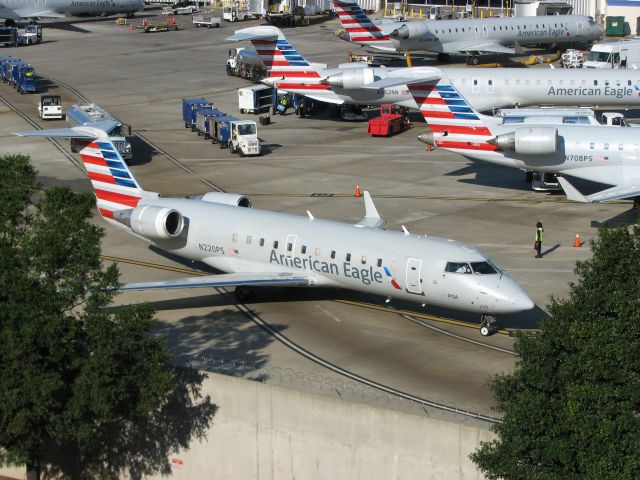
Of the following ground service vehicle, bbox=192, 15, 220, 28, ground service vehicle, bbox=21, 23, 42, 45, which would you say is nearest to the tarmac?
ground service vehicle, bbox=21, 23, 42, 45

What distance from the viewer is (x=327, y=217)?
51.8 m

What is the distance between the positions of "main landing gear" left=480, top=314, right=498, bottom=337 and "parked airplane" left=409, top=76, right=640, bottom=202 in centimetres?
1410

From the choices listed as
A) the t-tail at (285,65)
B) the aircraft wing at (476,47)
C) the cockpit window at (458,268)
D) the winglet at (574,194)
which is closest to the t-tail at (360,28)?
the aircraft wing at (476,47)

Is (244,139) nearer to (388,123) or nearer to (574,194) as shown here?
(388,123)

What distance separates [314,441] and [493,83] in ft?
150

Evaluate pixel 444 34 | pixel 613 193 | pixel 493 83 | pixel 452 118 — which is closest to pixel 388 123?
pixel 493 83

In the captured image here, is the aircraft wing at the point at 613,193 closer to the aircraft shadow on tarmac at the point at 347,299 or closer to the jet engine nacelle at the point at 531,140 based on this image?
the jet engine nacelle at the point at 531,140

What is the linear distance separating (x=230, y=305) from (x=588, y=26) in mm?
72855

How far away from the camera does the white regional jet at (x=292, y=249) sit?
3572 centimetres

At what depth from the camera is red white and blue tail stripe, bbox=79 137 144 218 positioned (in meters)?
43.3

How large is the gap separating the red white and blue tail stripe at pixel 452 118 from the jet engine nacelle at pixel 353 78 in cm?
1460

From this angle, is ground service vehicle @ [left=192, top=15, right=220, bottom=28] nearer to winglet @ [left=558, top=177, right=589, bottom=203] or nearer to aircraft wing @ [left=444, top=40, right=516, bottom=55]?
aircraft wing @ [left=444, top=40, right=516, bottom=55]

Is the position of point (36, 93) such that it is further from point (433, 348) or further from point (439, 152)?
point (433, 348)

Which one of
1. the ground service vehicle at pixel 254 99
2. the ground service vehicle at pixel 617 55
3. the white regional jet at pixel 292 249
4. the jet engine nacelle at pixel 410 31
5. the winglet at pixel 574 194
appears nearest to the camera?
the white regional jet at pixel 292 249
